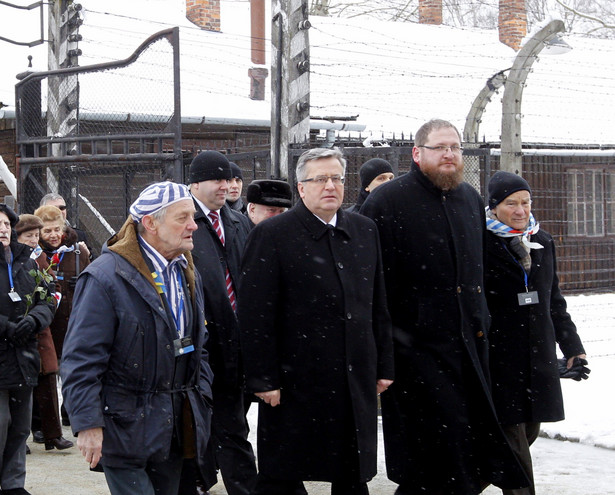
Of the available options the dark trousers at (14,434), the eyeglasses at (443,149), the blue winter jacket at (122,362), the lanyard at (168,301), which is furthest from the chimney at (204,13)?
the blue winter jacket at (122,362)

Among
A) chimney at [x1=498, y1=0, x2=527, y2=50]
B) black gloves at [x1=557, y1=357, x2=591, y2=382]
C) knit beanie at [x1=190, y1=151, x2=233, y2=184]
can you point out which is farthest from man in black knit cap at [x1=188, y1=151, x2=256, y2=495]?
chimney at [x1=498, y1=0, x2=527, y2=50]

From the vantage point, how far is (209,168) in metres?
5.78

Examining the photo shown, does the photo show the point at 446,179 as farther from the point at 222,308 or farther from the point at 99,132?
the point at 99,132

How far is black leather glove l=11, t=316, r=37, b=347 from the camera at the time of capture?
6320 mm

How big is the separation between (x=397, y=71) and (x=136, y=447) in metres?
19.8

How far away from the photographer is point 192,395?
4090 millimetres

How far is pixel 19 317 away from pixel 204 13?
18077 mm

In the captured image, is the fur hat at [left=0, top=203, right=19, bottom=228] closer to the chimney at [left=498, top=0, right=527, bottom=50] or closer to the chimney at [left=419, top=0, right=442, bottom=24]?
the chimney at [left=498, top=0, right=527, bottom=50]

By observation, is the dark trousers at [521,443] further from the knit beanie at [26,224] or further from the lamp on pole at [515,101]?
the lamp on pole at [515,101]

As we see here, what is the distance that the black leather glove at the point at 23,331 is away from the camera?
6.32 m

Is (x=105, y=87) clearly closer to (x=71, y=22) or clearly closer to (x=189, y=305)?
(x=71, y=22)

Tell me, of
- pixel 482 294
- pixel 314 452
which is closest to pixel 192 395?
pixel 314 452

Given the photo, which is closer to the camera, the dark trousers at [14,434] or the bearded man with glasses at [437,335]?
the bearded man with glasses at [437,335]

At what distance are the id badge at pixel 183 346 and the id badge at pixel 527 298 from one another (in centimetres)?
211
